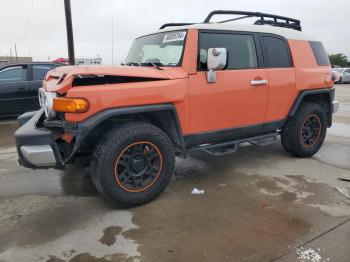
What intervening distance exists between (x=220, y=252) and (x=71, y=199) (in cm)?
191

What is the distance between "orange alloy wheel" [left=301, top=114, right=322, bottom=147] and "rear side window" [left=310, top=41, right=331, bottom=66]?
0.86 metres

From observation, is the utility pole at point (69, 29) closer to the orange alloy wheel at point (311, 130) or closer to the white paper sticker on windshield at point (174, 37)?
the white paper sticker on windshield at point (174, 37)

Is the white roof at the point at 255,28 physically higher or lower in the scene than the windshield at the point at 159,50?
higher

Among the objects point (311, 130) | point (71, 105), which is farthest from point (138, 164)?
point (311, 130)

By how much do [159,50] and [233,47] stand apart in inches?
36.4

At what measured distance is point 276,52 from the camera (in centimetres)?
494

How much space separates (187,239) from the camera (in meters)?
3.16

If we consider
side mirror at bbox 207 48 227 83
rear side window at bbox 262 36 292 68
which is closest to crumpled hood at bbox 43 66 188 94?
side mirror at bbox 207 48 227 83

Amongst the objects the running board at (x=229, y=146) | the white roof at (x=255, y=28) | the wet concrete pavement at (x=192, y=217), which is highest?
the white roof at (x=255, y=28)

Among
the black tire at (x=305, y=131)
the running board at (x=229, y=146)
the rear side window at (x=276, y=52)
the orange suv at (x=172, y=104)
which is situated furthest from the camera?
the black tire at (x=305, y=131)

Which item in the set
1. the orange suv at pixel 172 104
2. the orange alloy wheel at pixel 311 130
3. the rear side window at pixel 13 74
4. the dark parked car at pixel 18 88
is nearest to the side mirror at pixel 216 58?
the orange suv at pixel 172 104

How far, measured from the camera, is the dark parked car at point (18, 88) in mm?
8047

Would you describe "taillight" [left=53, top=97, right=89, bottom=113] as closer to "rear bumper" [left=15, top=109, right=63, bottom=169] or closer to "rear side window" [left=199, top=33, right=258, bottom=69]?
"rear bumper" [left=15, top=109, right=63, bottom=169]

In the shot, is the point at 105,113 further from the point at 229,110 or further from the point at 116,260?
the point at 229,110
